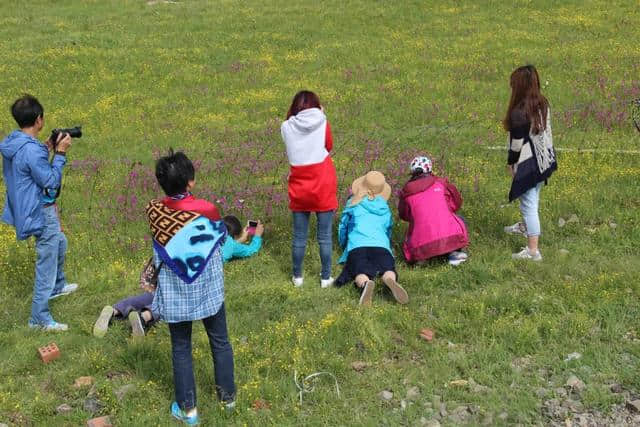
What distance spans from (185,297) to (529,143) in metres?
5.03

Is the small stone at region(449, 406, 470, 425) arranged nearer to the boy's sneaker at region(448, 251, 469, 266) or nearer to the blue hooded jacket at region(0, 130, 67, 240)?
the boy's sneaker at region(448, 251, 469, 266)

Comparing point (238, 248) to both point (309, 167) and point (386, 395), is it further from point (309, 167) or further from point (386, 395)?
point (386, 395)

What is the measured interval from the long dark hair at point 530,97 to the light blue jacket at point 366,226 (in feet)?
6.64

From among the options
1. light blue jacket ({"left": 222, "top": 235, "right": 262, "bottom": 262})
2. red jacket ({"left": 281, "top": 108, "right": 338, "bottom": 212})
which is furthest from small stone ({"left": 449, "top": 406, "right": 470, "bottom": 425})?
light blue jacket ({"left": 222, "top": 235, "right": 262, "bottom": 262})

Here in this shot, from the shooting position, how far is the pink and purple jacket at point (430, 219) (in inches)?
325

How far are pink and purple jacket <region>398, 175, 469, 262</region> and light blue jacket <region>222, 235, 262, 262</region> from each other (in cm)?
210

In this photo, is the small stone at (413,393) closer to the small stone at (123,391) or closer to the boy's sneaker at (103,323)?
the small stone at (123,391)

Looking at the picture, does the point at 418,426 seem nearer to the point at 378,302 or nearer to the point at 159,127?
the point at 378,302

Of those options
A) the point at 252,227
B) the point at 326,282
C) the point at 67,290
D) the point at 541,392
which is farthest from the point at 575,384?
the point at 67,290

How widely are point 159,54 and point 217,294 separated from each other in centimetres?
1913

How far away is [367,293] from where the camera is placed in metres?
7.17

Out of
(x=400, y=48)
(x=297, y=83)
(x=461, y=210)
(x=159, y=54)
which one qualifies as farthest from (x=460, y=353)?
(x=159, y=54)

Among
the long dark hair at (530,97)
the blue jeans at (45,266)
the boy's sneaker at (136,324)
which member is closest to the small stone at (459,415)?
the boy's sneaker at (136,324)

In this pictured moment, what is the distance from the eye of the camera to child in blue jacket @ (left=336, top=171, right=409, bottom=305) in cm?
740
